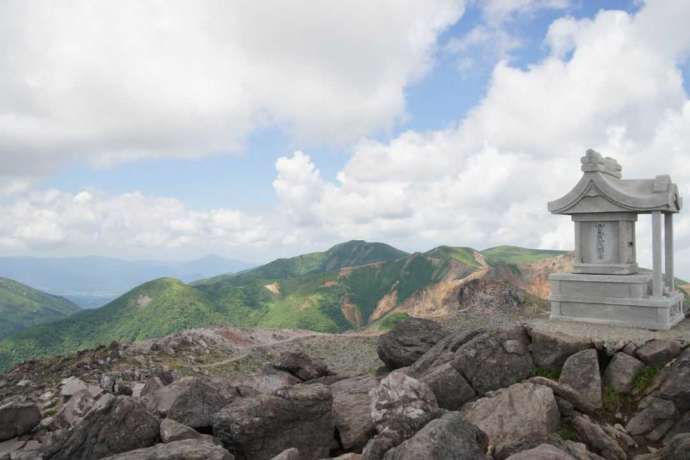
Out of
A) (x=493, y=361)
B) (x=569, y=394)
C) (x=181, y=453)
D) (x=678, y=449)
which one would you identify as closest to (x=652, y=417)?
(x=569, y=394)

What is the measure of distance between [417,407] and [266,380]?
6.53 meters

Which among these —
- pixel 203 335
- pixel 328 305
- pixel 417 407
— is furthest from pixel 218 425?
pixel 328 305

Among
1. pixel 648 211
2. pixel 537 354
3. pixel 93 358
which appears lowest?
pixel 93 358

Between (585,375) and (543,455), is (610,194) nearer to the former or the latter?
(585,375)

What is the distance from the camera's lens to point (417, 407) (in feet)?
32.6

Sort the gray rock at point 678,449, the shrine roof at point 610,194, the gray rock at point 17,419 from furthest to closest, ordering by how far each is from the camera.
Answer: the shrine roof at point 610,194, the gray rock at point 17,419, the gray rock at point 678,449

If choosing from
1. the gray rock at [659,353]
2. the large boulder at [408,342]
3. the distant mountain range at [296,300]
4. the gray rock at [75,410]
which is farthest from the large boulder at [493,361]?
the distant mountain range at [296,300]

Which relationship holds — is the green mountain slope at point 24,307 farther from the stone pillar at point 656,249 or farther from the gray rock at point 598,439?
the gray rock at point 598,439

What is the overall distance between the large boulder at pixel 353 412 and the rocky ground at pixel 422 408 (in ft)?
0.10

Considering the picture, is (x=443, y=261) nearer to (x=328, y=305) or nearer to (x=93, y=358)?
(x=328, y=305)

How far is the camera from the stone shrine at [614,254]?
1723cm

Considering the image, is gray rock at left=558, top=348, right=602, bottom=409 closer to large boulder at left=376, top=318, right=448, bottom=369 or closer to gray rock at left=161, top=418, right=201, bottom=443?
large boulder at left=376, top=318, right=448, bottom=369

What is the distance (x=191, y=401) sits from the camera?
11.9 meters

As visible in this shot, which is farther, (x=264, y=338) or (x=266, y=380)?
(x=264, y=338)
